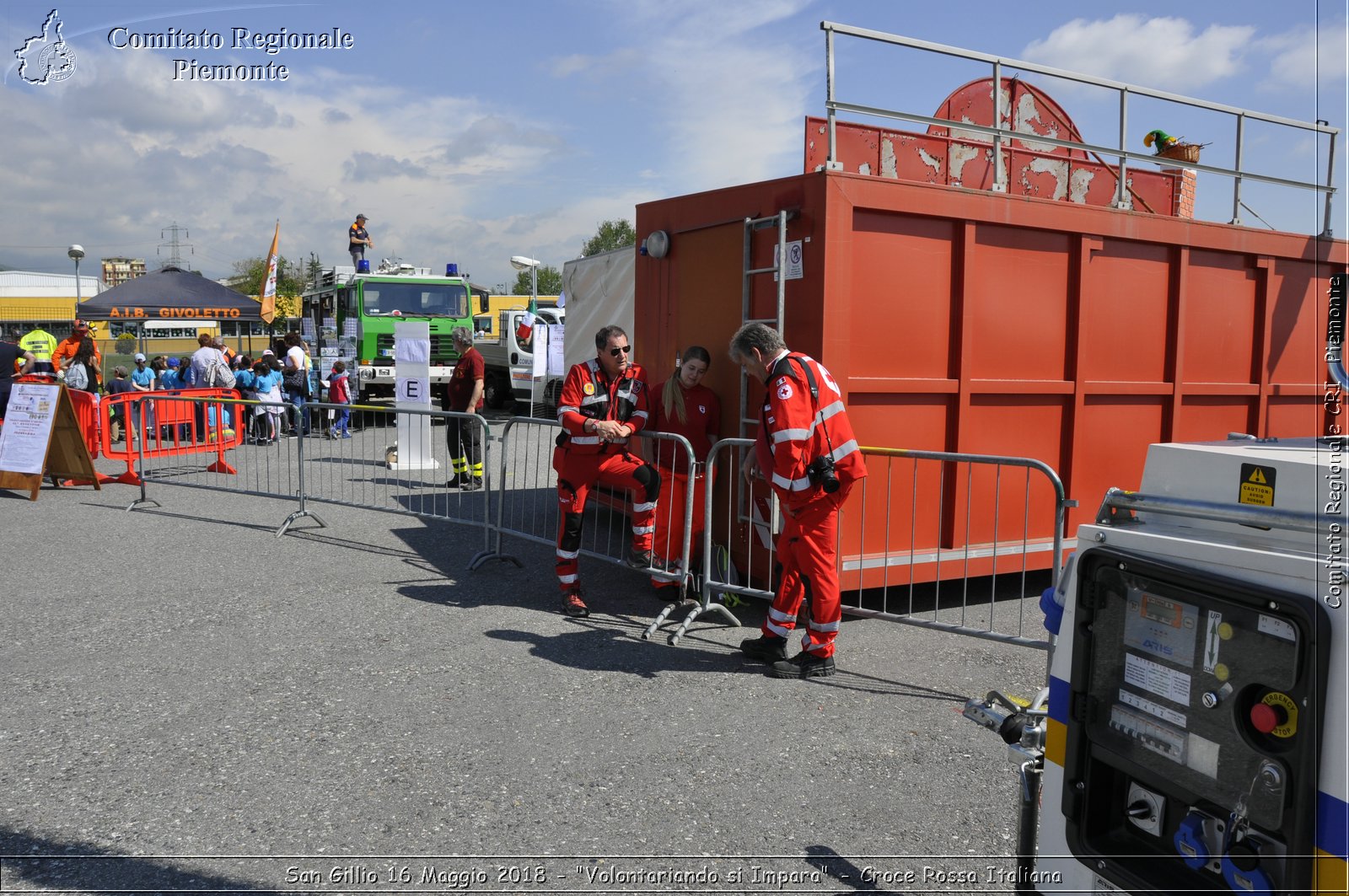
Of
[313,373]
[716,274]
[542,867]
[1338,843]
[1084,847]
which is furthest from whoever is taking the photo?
[313,373]

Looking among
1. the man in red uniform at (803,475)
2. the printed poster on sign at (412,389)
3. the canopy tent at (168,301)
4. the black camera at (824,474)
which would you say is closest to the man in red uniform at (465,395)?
the printed poster on sign at (412,389)

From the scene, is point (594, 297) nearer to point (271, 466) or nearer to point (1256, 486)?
point (271, 466)

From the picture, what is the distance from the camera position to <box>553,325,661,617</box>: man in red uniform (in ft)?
20.6

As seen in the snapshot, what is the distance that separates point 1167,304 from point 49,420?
11354mm

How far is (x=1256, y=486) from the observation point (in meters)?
1.99

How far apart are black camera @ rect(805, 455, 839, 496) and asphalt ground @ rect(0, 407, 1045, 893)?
3.66ft

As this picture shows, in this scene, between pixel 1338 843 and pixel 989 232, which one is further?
pixel 989 232

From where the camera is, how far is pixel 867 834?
11.6ft

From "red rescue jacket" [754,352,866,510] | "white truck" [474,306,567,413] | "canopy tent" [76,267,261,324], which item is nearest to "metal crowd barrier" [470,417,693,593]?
"red rescue jacket" [754,352,866,510]

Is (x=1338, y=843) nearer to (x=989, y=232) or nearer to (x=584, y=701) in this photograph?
(x=584, y=701)

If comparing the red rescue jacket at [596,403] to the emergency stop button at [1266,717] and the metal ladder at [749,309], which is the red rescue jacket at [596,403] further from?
the emergency stop button at [1266,717]

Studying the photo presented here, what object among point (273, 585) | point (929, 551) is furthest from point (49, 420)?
point (929, 551)

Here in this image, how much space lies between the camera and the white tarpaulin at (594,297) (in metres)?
10.3

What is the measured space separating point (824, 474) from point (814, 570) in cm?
53
